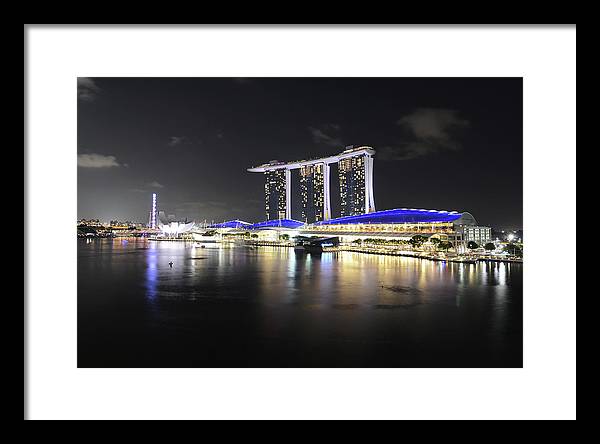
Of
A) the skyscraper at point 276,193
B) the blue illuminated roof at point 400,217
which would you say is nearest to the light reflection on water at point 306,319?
the skyscraper at point 276,193

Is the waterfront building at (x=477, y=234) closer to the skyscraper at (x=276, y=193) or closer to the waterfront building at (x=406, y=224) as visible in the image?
the waterfront building at (x=406, y=224)

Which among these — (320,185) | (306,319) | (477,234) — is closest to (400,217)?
(320,185)

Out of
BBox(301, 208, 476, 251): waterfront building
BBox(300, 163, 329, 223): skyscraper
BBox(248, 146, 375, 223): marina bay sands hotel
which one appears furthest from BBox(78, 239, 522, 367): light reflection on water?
BBox(300, 163, 329, 223): skyscraper

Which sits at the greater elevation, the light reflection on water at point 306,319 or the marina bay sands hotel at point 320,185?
the marina bay sands hotel at point 320,185
